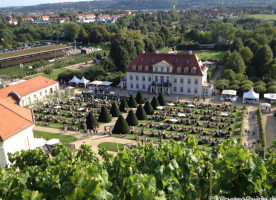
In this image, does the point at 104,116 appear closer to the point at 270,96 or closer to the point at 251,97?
the point at 251,97

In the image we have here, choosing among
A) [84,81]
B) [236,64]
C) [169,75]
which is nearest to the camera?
[169,75]

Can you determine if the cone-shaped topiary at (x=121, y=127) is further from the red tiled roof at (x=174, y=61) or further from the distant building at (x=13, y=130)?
the red tiled roof at (x=174, y=61)

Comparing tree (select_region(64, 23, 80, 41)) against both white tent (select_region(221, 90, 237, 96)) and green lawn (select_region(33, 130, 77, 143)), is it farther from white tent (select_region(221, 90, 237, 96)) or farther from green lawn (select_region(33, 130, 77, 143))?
green lawn (select_region(33, 130, 77, 143))

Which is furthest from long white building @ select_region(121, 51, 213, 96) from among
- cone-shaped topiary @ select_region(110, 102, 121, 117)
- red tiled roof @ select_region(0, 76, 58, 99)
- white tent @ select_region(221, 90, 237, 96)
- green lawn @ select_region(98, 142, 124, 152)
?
green lawn @ select_region(98, 142, 124, 152)

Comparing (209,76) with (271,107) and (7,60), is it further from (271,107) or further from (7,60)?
(7,60)

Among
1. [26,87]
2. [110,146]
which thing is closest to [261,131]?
[110,146]

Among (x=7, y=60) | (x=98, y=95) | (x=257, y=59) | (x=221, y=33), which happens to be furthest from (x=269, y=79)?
(x=7, y=60)
